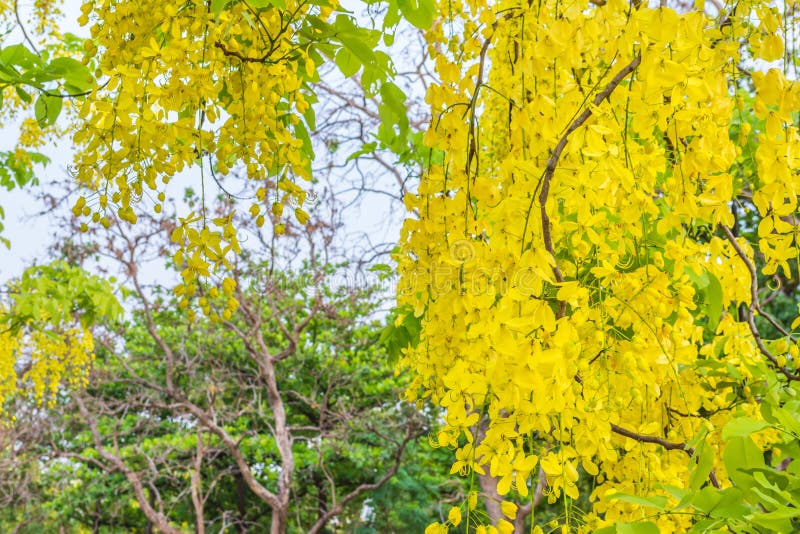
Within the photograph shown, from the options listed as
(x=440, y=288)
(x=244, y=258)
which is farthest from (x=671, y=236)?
(x=244, y=258)

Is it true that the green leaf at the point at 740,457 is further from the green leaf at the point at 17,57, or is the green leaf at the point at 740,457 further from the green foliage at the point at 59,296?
Answer: the green foliage at the point at 59,296

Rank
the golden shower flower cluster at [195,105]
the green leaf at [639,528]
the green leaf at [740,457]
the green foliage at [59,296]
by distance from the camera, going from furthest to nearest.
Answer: the green foliage at [59,296]
the golden shower flower cluster at [195,105]
the green leaf at [740,457]
the green leaf at [639,528]

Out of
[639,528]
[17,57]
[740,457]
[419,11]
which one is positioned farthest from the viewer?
[17,57]

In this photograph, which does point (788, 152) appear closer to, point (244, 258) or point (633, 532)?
point (633, 532)

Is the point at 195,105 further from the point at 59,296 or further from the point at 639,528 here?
the point at 59,296

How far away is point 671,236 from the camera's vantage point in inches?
55.4

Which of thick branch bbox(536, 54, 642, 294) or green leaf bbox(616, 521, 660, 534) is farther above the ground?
thick branch bbox(536, 54, 642, 294)

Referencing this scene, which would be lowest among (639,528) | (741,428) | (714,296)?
(639,528)

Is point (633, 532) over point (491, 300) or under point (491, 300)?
under

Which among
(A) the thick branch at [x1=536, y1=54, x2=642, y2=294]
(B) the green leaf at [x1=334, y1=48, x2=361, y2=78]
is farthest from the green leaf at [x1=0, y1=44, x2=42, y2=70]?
(A) the thick branch at [x1=536, y1=54, x2=642, y2=294]

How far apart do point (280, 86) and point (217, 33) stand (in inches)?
5.6

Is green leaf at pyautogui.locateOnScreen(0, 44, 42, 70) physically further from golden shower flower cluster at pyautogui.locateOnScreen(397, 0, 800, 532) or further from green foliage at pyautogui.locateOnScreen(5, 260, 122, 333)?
green foliage at pyautogui.locateOnScreen(5, 260, 122, 333)

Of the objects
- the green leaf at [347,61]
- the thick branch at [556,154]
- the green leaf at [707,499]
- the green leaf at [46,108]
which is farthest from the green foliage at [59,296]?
the green leaf at [707,499]

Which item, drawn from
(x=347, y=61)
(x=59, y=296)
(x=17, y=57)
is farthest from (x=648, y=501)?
(x=59, y=296)
